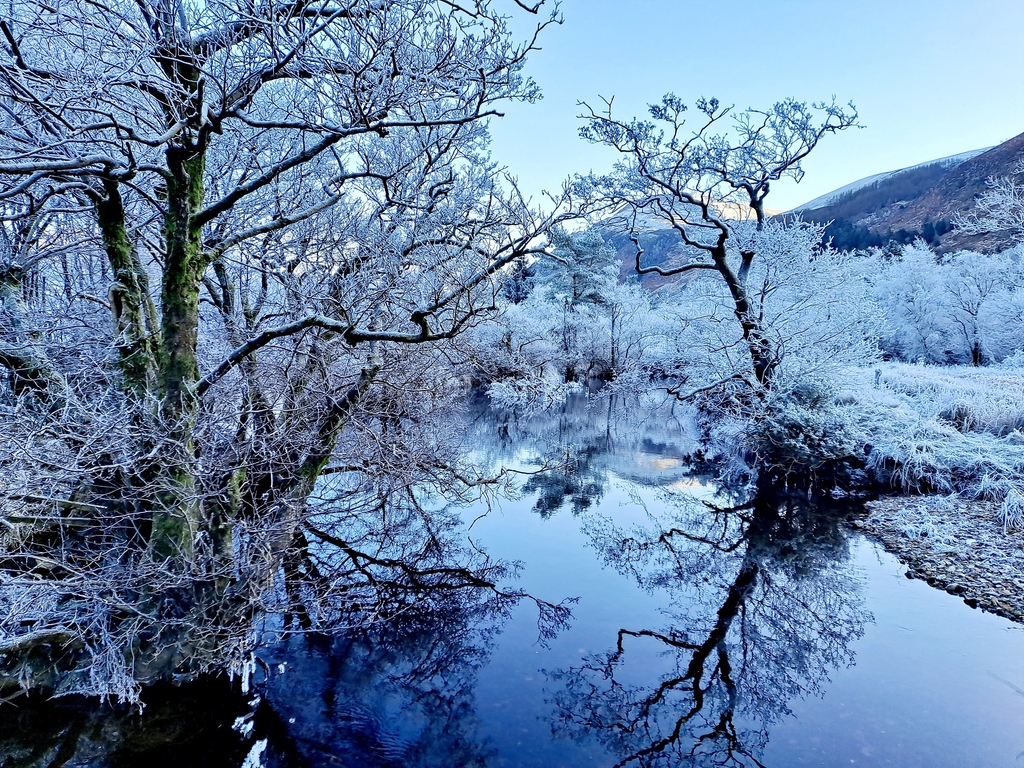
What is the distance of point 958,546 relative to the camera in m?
6.73

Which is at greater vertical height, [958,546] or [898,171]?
[898,171]

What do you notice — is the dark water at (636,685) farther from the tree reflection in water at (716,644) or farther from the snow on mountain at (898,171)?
the snow on mountain at (898,171)

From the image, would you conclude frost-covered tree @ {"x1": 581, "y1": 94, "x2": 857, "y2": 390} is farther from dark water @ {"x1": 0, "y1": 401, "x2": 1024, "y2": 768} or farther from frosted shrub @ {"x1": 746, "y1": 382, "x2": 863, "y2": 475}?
dark water @ {"x1": 0, "y1": 401, "x2": 1024, "y2": 768}

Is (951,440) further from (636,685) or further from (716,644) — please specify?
(636,685)

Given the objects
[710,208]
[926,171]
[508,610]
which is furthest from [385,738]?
[926,171]

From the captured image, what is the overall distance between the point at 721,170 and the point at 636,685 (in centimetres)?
1044

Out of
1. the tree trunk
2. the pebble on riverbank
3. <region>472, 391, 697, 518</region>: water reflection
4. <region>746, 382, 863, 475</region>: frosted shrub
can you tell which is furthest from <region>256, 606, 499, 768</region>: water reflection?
<region>746, 382, 863, 475</region>: frosted shrub

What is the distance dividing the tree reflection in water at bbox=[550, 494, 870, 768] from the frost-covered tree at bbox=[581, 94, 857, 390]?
4171 millimetres

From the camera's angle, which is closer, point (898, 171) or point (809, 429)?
point (809, 429)

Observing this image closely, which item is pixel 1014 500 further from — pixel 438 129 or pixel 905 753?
pixel 438 129

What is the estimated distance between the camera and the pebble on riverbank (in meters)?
5.78

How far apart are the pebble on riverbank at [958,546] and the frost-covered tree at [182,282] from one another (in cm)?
595

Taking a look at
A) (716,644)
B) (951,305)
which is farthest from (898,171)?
(716,644)

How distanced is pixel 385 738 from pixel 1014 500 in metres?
8.53
